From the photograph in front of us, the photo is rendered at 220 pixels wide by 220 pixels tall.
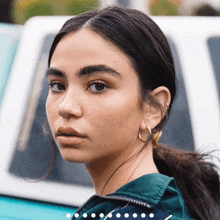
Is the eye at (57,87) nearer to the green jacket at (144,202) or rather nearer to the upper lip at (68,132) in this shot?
the upper lip at (68,132)

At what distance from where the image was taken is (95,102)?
954 mm

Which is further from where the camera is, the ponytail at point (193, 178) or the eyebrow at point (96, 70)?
the ponytail at point (193, 178)

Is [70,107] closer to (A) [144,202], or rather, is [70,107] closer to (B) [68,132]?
(B) [68,132]

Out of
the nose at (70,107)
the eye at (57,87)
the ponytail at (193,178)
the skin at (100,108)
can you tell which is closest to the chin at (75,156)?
the skin at (100,108)

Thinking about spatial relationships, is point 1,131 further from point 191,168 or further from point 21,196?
point 191,168

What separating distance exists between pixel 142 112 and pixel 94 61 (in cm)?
21

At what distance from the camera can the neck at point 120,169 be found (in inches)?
40.4

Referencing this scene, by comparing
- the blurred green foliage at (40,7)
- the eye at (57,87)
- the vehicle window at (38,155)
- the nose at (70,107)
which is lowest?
the blurred green foliage at (40,7)

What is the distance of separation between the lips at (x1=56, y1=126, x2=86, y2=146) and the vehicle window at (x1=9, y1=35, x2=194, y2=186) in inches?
22.8

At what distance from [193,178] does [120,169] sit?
33cm

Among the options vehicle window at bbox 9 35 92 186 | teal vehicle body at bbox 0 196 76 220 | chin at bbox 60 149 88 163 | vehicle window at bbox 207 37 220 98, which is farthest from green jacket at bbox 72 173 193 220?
vehicle window at bbox 207 37 220 98

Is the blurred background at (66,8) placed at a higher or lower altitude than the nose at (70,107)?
lower

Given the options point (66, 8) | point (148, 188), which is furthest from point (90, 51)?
point (66, 8)

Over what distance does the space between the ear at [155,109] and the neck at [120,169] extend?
9 centimetres
